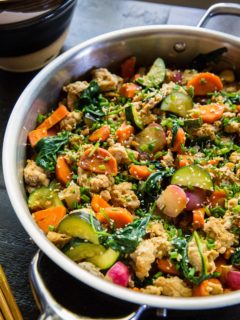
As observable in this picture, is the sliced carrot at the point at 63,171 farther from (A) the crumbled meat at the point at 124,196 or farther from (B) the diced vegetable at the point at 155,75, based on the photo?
(B) the diced vegetable at the point at 155,75

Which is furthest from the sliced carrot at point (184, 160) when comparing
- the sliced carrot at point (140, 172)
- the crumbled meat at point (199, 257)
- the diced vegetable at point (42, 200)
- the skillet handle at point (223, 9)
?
the skillet handle at point (223, 9)

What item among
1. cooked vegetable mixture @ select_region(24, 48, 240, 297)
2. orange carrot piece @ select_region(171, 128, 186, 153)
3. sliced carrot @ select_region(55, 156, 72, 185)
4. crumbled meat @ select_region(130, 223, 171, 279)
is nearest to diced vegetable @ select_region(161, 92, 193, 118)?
cooked vegetable mixture @ select_region(24, 48, 240, 297)

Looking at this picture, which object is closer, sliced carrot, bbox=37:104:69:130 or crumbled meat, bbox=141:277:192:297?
crumbled meat, bbox=141:277:192:297

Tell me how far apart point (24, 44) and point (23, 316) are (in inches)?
45.3

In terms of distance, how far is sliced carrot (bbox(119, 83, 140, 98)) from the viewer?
6.89 feet

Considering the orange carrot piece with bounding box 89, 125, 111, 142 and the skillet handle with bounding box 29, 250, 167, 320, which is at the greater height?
the orange carrot piece with bounding box 89, 125, 111, 142

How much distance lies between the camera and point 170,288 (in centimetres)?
156

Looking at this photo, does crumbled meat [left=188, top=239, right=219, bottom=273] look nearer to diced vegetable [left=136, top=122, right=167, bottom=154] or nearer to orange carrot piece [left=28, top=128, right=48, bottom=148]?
diced vegetable [left=136, top=122, right=167, bottom=154]

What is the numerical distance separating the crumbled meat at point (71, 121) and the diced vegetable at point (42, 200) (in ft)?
1.06

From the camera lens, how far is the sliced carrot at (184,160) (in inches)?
73.3

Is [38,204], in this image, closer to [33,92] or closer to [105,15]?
[33,92]

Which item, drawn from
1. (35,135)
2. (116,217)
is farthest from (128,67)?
(116,217)

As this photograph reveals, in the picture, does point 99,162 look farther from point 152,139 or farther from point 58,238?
point 58,238

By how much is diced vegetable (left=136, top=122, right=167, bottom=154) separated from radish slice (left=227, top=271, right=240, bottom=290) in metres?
0.55
